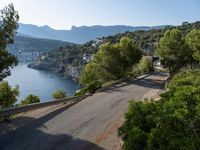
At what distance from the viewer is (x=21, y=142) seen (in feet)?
48.6

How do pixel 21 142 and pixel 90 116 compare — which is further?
pixel 90 116

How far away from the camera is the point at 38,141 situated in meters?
15.0

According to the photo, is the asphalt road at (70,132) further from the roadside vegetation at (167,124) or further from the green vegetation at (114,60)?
the green vegetation at (114,60)

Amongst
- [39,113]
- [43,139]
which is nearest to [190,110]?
[43,139]

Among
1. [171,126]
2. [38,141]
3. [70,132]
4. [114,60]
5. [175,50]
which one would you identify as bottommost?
[114,60]

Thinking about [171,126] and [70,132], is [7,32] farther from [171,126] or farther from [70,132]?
[171,126]

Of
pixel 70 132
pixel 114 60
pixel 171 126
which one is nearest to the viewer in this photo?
pixel 171 126

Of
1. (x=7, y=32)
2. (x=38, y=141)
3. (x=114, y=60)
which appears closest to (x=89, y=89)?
(x=7, y=32)

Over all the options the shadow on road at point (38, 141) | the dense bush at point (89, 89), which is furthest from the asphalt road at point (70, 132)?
the dense bush at point (89, 89)

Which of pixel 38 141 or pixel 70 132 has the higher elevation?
pixel 38 141

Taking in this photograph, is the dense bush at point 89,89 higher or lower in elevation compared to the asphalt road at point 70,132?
lower

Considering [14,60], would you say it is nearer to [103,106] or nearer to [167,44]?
[103,106]

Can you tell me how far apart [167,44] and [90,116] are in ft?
156

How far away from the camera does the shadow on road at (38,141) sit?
1431 cm
